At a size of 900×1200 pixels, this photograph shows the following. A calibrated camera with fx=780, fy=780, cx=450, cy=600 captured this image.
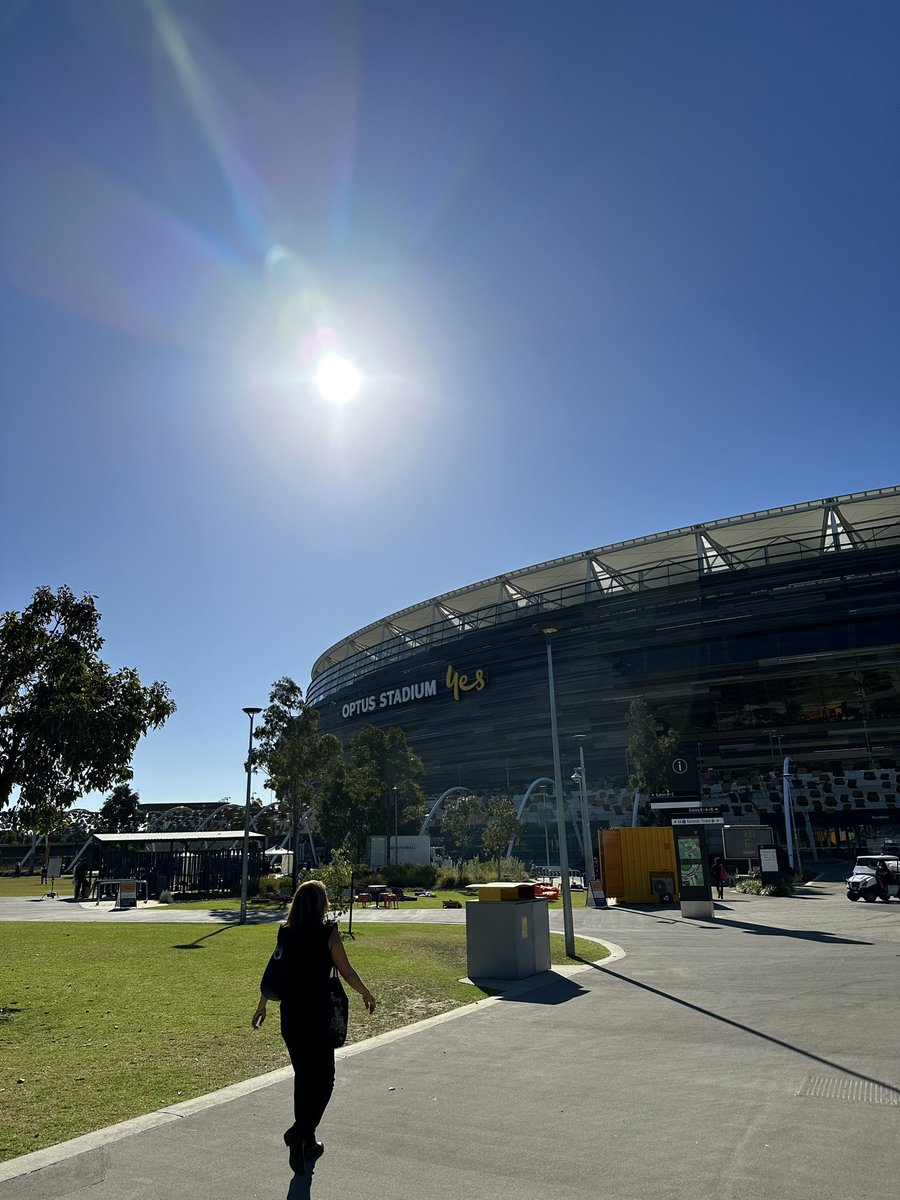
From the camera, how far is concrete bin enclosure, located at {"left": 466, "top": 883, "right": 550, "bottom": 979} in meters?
13.2

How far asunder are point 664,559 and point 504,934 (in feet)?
255

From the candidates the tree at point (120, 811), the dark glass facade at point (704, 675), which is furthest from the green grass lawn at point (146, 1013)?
the tree at point (120, 811)

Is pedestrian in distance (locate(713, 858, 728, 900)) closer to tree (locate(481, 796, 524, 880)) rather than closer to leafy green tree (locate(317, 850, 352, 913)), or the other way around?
tree (locate(481, 796, 524, 880))

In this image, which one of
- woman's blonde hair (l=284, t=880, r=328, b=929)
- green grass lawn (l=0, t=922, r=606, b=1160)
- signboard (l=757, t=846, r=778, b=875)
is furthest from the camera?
signboard (l=757, t=846, r=778, b=875)

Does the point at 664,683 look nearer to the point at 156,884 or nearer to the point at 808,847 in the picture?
the point at 808,847

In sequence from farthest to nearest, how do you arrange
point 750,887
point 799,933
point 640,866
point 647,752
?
point 647,752 → point 750,887 → point 640,866 → point 799,933

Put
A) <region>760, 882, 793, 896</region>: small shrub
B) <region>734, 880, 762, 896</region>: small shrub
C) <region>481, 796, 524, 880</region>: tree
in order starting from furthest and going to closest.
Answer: <region>481, 796, 524, 880</region>: tree < <region>734, 880, 762, 896</region>: small shrub < <region>760, 882, 793, 896</region>: small shrub

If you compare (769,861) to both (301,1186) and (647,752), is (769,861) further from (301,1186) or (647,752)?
(301,1186)

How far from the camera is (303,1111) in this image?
5047 millimetres

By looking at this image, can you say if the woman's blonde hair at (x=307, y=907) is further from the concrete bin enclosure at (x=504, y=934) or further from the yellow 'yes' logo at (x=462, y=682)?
the yellow 'yes' logo at (x=462, y=682)

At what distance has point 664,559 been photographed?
86.9m

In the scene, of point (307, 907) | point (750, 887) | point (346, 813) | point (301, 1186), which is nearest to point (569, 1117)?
point (301, 1186)

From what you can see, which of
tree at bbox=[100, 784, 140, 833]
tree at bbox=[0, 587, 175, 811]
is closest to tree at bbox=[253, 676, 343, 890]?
tree at bbox=[0, 587, 175, 811]

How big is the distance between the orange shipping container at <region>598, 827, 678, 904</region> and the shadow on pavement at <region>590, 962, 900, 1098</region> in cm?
1760
